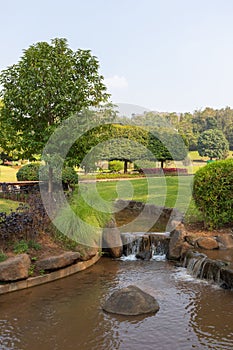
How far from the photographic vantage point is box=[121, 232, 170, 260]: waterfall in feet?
38.1

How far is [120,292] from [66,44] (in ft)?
37.4

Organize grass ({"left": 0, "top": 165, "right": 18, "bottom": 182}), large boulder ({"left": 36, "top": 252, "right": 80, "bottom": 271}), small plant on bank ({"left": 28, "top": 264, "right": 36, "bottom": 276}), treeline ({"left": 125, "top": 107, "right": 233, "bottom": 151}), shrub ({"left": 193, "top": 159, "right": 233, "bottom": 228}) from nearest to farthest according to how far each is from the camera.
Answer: small plant on bank ({"left": 28, "top": 264, "right": 36, "bottom": 276}), large boulder ({"left": 36, "top": 252, "right": 80, "bottom": 271}), shrub ({"left": 193, "top": 159, "right": 233, "bottom": 228}), grass ({"left": 0, "top": 165, "right": 18, "bottom": 182}), treeline ({"left": 125, "top": 107, "right": 233, "bottom": 151})

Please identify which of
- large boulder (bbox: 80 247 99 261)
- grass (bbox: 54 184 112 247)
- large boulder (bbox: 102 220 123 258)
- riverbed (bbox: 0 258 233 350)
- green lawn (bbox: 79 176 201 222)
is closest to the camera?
riverbed (bbox: 0 258 233 350)

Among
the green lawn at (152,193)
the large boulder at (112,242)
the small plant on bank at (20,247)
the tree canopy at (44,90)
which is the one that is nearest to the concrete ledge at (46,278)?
the small plant on bank at (20,247)

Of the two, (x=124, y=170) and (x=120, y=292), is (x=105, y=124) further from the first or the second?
(x=124, y=170)

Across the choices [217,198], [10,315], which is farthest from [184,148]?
[10,315]

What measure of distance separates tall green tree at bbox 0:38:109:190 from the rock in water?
8.66m

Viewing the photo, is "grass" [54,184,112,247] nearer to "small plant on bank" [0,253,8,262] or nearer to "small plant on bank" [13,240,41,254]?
"small plant on bank" [13,240,41,254]

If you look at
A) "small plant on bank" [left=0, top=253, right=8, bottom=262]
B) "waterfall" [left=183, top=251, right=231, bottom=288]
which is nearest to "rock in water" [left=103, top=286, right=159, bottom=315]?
"waterfall" [left=183, top=251, right=231, bottom=288]

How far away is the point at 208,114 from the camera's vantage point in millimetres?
85375

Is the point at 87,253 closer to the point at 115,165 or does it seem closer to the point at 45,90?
the point at 45,90

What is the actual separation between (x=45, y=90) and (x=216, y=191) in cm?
700

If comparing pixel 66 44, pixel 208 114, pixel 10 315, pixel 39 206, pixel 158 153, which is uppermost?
pixel 208 114

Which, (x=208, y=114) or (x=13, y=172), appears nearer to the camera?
(x=13, y=172)
